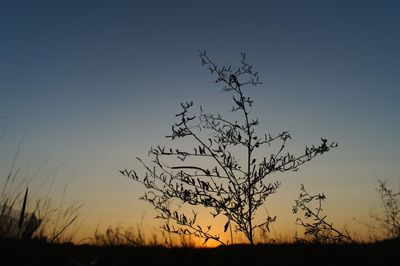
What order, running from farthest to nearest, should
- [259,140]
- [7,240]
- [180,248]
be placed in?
[180,248] → [259,140] → [7,240]

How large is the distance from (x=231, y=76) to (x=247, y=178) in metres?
1.62

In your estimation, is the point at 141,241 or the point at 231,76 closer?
the point at 231,76

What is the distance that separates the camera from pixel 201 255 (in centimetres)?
646

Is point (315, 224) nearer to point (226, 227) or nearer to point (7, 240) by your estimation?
point (226, 227)

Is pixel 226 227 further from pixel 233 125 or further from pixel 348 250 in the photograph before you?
pixel 348 250

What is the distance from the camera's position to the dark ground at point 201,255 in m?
5.45

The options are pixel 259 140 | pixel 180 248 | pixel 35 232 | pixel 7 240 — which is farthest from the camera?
pixel 180 248

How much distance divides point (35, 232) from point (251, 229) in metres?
2.97

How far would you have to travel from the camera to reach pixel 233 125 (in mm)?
6465

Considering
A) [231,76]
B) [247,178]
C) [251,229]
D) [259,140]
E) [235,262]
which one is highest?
[231,76]

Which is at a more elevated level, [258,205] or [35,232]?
[258,205]

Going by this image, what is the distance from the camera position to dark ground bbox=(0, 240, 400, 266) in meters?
5.45

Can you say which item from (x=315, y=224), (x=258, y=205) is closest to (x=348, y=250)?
Result: (x=315, y=224)

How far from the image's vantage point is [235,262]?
241 inches
